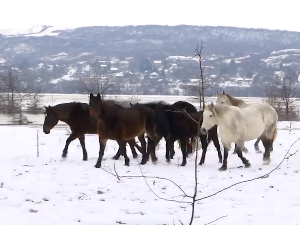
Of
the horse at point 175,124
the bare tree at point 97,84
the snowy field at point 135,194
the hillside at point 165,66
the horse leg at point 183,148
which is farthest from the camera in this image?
the hillside at point 165,66

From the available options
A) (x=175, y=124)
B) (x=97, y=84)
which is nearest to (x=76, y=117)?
(x=175, y=124)

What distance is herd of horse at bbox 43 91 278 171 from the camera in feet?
34.0

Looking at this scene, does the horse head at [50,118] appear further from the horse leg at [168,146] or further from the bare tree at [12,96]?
the bare tree at [12,96]

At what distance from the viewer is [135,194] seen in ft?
24.2

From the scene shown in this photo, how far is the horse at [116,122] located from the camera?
1043cm

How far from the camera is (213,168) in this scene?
1054cm

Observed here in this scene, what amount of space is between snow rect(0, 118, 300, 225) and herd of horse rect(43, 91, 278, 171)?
569 mm

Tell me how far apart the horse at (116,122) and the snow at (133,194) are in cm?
63

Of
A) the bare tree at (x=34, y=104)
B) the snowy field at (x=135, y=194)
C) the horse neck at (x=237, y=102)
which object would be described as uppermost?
the horse neck at (x=237, y=102)

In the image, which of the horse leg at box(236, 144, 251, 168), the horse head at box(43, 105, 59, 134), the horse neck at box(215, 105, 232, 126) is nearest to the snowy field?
the horse leg at box(236, 144, 251, 168)

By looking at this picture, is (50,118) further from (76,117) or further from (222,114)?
(222,114)

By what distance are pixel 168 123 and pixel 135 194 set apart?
3998 mm

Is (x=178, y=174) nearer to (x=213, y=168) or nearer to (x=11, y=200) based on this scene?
(x=213, y=168)

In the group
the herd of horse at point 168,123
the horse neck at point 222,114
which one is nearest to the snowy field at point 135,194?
the herd of horse at point 168,123
